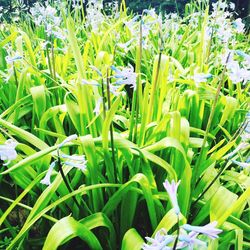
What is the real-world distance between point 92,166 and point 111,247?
30cm

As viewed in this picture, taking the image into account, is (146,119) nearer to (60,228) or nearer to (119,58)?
(60,228)

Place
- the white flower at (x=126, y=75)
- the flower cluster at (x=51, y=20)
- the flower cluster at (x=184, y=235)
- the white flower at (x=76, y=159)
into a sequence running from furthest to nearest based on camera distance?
the flower cluster at (x=51, y=20), the white flower at (x=126, y=75), the white flower at (x=76, y=159), the flower cluster at (x=184, y=235)

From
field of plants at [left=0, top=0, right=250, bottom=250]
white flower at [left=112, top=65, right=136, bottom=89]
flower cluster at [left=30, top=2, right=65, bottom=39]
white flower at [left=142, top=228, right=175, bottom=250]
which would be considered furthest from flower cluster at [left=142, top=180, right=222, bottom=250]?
flower cluster at [left=30, top=2, right=65, bottom=39]

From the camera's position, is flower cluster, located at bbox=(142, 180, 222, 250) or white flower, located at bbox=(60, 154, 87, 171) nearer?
flower cluster, located at bbox=(142, 180, 222, 250)

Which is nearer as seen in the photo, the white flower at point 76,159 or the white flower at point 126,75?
the white flower at point 76,159

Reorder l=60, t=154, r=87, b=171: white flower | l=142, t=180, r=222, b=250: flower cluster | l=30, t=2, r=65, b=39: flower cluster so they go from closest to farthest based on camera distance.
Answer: l=142, t=180, r=222, b=250: flower cluster
l=60, t=154, r=87, b=171: white flower
l=30, t=2, r=65, b=39: flower cluster

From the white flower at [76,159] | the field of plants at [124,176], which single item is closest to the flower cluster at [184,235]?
the field of plants at [124,176]

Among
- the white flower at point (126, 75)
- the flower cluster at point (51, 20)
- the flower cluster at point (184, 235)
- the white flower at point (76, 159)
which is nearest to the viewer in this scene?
the flower cluster at point (184, 235)

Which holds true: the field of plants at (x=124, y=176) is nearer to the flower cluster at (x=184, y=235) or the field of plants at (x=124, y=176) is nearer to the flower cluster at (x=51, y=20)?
the flower cluster at (x=184, y=235)

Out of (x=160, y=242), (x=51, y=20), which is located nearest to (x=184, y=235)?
(x=160, y=242)

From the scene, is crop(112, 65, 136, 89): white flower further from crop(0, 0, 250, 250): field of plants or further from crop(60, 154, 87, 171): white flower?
crop(60, 154, 87, 171): white flower

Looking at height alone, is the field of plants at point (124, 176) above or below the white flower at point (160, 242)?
below

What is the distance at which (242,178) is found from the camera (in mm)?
1370

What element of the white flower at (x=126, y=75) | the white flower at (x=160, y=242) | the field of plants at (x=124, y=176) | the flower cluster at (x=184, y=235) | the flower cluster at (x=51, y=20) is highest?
the flower cluster at (x=51, y=20)
